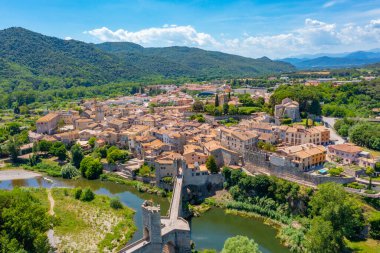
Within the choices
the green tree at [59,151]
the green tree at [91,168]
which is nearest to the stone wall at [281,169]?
A: the green tree at [91,168]

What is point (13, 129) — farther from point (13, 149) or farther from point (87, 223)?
point (87, 223)

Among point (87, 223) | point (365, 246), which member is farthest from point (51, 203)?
point (365, 246)

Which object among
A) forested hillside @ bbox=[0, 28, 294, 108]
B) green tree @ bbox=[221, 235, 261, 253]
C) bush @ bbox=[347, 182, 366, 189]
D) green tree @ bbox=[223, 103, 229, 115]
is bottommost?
green tree @ bbox=[221, 235, 261, 253]

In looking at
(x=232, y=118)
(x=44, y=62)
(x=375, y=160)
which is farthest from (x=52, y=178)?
(x=44, y=62)

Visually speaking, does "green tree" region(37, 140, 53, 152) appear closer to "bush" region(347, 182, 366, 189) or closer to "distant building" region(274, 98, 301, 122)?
"distant building" region(274, 98, 301, 122)

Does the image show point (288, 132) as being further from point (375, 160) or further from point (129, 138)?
point (129, 138)

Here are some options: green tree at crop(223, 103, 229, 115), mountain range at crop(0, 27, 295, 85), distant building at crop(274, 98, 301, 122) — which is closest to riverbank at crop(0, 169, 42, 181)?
green tree at crop(223, 103, 229, 115)
